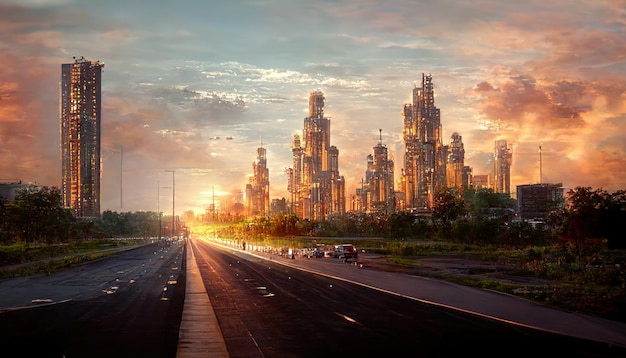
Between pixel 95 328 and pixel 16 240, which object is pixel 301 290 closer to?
pixel 95 328

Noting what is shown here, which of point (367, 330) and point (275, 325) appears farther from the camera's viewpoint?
point (275, 325)

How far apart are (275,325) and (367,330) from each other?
4.10m

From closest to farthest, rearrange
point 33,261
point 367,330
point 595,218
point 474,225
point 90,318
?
point 367,330, point 90,318, point 595,218, point 33,261, point 474,225

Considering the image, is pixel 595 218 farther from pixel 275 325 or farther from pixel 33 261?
pixel 33 261

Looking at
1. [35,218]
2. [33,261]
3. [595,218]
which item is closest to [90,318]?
[595,218]

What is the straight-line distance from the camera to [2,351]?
22094 millimetres

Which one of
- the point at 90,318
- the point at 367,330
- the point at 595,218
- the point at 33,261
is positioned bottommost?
the point at 33,261

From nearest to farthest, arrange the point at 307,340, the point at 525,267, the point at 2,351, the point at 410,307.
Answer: the point at 2,351
the point at 307,340
the point at 410,307
the point at 525,267

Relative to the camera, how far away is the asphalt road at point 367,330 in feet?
69.9

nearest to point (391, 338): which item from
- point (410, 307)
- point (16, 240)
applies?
point (410, 307)

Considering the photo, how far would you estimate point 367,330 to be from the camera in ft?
85.3

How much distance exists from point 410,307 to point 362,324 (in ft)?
20.1

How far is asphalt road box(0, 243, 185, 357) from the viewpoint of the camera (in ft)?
73.8

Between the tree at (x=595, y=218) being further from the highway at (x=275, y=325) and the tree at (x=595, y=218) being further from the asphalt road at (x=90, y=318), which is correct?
the asphalt road at (x=90, y=318)
